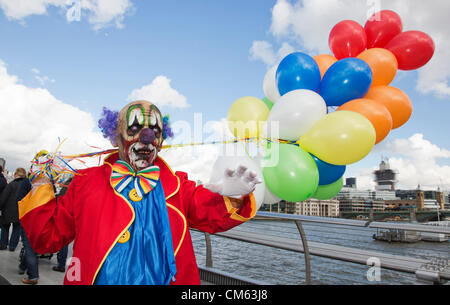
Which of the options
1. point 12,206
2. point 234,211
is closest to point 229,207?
point 234,211

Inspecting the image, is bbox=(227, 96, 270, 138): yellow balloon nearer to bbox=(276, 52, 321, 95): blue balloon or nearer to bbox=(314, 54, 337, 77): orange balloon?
bbox=(276, 52, 321, 95): blue balloon

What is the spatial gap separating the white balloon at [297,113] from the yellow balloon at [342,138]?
79mm

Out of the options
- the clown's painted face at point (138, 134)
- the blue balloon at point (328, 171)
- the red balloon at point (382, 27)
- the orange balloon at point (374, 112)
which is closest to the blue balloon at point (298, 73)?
the orange balloon at point (374, 112)

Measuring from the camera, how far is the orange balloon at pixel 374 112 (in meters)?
2.15

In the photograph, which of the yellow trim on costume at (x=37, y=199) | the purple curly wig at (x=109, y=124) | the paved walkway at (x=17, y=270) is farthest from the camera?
the paved walkway at (x=17, y=270)

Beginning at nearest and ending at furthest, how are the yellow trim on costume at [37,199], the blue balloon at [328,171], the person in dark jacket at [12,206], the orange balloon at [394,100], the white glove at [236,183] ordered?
the white glove at [236,183] < the yellow trim on costume at [37,199] < the blue balloon at [328,171] < the orange balloon at [394,100] < the person in dark jacket at [12,206]

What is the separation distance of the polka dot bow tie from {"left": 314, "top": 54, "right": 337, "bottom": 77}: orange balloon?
185cm

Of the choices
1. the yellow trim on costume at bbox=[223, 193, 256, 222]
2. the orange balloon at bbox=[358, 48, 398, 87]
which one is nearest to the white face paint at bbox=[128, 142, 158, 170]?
the yellow trim on costume at bbox=[223, 193, 256, 222]

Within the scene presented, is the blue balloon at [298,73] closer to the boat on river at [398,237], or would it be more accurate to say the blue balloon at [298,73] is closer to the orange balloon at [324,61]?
the orange balloon at [324,61]

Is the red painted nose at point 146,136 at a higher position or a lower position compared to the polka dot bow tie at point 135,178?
higher

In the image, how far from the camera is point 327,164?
7.48 ft

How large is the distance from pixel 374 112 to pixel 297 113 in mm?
597

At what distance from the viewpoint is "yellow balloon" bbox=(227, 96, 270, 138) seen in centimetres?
242

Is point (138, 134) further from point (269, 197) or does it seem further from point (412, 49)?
point (412, 49)
